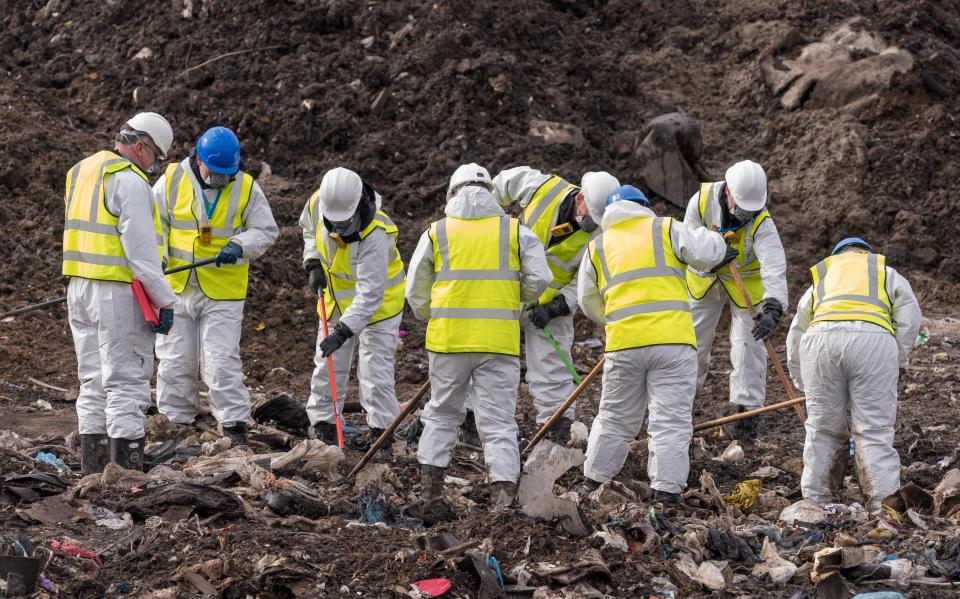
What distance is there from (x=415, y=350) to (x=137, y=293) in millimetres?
4850

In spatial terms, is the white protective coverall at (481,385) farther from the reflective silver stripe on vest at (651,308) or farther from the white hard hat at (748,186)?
the white hard hat at (748,186)

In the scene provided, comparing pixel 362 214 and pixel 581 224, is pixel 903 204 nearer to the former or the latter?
pixel 581 224

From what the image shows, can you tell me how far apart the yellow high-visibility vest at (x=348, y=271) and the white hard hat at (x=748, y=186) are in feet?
7.76

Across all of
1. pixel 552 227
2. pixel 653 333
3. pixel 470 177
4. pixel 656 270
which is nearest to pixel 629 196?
pixel 656 270

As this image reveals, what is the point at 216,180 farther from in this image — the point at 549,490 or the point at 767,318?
the point at 767,318

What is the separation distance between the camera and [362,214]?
772 centimetres

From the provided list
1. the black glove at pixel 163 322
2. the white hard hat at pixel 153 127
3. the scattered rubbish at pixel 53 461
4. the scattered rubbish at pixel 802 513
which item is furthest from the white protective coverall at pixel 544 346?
the scattered rubbish at pixel 53 461

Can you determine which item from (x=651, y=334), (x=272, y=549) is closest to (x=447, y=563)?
(x=272, y=549)

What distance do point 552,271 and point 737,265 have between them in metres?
1.53

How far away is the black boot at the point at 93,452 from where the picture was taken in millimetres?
6668

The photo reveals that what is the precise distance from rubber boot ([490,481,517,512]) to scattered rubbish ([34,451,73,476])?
2.44 meters

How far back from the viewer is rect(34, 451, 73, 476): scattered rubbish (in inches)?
267

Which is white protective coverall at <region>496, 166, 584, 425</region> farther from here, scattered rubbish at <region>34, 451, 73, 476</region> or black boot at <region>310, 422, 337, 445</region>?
scattered rubbish at <region>34, 451, 73, 476</region>

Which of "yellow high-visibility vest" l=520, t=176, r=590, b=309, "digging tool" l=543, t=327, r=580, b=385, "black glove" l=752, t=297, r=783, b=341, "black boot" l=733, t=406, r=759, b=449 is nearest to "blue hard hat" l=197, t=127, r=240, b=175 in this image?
"yellow high-visibility vest" l=520, t=176, r=590, b=309
